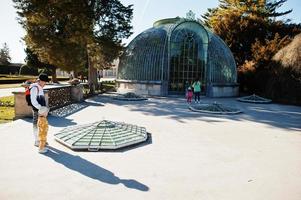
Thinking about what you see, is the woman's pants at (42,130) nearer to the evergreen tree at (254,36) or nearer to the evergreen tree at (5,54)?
the evergreen tree at (254,36)

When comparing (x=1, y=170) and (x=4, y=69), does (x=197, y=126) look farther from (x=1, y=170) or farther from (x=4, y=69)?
(x=4, y=69)

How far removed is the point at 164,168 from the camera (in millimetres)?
6152

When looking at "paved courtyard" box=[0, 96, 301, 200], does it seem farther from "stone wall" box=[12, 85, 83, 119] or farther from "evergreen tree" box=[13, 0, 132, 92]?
"evergreen tree" box=[13, 0, 132, 92]

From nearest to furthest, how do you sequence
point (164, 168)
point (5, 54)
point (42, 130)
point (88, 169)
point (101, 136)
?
point (88, 169)
point (164, 168)
point (42, 130)
point (101, 136)
point (5, 54)

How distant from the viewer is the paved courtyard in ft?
16.1

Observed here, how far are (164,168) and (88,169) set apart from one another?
170cm

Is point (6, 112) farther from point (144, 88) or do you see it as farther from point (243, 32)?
point (243, 32)

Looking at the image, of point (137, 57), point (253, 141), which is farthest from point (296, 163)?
point (137, 57)

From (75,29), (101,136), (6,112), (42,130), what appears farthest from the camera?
(75,29)

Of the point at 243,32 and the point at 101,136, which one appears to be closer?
the point at 101,136

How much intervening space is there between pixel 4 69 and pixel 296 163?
68.0 meters

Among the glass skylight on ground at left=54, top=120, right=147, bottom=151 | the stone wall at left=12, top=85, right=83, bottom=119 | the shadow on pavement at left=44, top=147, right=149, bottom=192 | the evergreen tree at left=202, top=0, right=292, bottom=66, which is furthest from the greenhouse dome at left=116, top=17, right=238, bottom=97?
the shadow on pavement at left=44, top=147, right=149, bottom=192

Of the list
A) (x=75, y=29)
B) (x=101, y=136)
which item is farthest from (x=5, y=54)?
(x=101, y=136)

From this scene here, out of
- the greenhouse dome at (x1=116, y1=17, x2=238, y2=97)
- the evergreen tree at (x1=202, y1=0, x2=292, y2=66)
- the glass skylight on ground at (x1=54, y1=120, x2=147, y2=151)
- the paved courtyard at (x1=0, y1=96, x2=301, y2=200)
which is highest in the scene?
the evergreen tree at (x1=202, y1=0, x2=292, y2=66)
